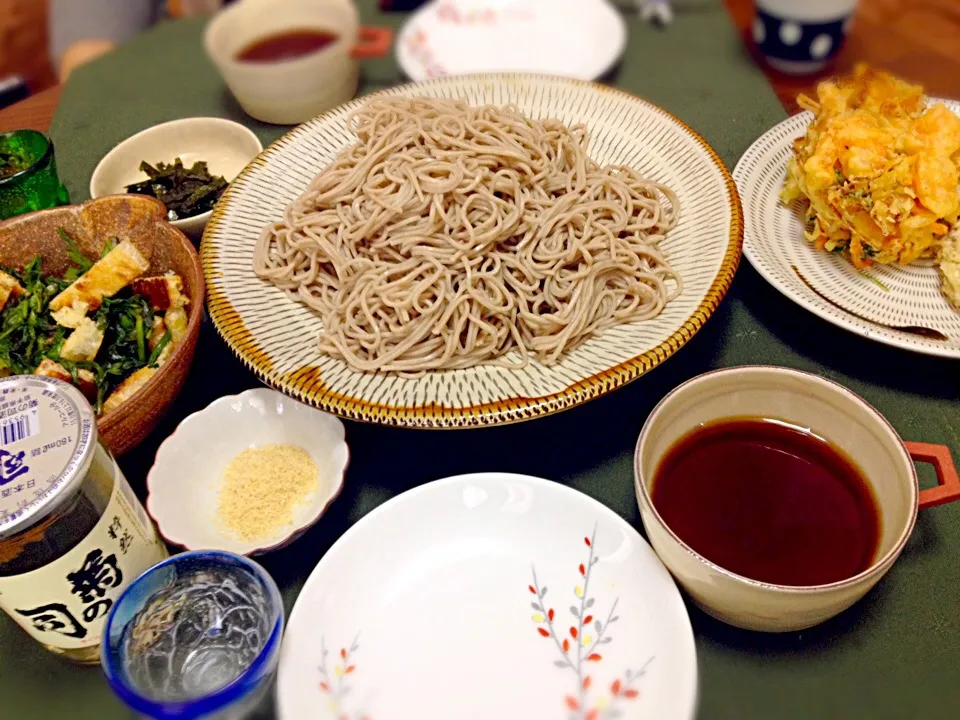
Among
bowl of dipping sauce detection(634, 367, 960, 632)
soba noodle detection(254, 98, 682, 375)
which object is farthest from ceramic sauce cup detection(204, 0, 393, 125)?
bowl of dipping sauce detection(634, 367, 960, 632)

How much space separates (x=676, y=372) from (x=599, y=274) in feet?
1.07

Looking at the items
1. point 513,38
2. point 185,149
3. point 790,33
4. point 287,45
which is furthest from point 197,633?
point 790,33

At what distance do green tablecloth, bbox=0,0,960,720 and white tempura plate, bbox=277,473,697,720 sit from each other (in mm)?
140

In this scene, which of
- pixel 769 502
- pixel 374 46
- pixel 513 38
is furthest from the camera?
pixel 513 38

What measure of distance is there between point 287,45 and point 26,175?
113 centimetres

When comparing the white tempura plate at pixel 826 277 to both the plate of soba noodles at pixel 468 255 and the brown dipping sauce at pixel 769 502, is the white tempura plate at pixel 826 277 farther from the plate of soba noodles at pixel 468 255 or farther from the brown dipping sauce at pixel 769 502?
the brown dipping sauce at pixel 769 502

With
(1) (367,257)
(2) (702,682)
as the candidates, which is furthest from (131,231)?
(2) (702,682)

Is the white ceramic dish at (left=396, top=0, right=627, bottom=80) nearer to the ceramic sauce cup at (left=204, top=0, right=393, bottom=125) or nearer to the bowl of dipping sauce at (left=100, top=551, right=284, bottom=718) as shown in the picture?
the ceramic sauce cup at (left=204, top=0, right=393, bottom=125)

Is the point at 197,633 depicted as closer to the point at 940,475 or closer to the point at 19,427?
the point at 19,427

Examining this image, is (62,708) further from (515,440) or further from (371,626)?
(515,440)

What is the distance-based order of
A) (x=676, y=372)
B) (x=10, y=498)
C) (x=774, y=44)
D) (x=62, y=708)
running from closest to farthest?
(x=10, y=498) < (x=62, y=708) < (x=676, y=372) < (x=774, y=44)

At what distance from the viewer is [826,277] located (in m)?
1.84

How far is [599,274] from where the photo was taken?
5.92ft

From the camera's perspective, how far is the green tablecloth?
1257mm
